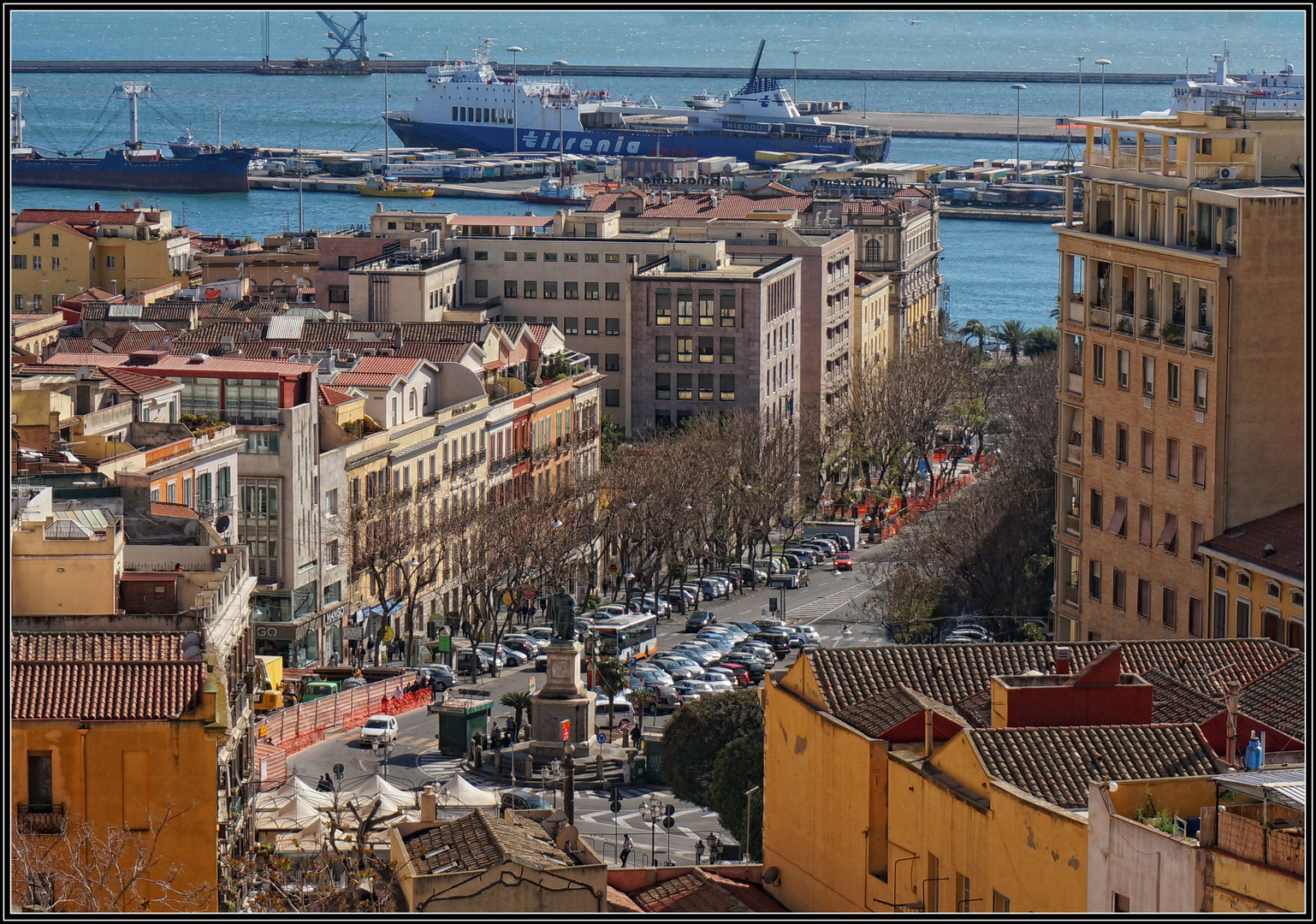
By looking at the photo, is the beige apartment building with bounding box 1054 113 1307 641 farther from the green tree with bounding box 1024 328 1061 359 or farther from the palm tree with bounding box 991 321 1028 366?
the green tree with bounding box 1024 328 1061 359

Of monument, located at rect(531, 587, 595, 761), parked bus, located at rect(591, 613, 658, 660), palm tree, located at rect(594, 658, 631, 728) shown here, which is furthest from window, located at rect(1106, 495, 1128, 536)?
parked bus, located at rect(591, 613, 658, 660)

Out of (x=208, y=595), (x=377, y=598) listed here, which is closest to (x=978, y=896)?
(x=208, y=595)

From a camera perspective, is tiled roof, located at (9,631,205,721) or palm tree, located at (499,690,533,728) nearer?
tiled roof, located at (9,631,205,721)

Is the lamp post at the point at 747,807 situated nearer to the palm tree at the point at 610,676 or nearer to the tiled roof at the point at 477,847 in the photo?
the tiled roof at the point at 477,847

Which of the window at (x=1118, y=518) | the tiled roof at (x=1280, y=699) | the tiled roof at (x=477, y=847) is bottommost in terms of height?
the tiled roof at (x=477, y=847)

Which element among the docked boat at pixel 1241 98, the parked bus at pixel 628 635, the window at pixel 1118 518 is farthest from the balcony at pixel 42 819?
the parked bus at pixel 628 635

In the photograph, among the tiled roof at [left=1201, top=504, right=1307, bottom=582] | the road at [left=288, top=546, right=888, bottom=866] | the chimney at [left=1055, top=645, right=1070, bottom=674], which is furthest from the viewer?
the road at [left=288, top=546, right=888, bottom=866]
